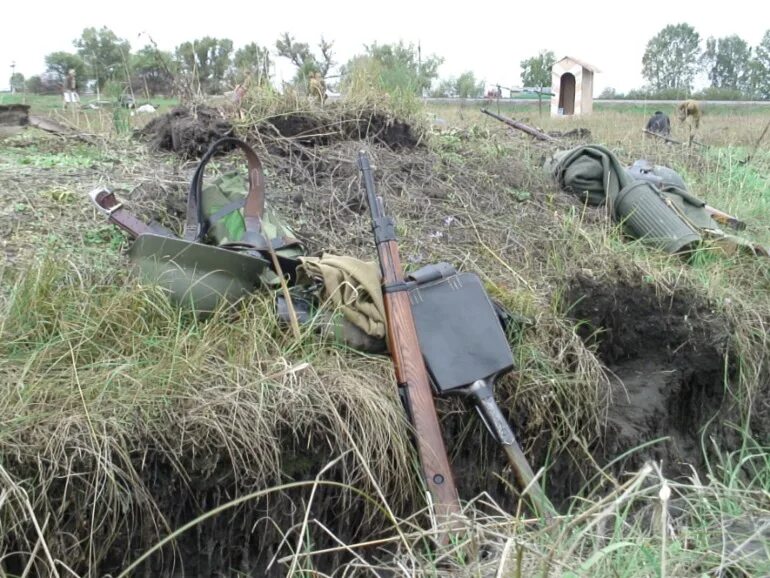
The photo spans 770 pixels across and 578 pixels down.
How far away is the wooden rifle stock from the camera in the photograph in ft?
9.74

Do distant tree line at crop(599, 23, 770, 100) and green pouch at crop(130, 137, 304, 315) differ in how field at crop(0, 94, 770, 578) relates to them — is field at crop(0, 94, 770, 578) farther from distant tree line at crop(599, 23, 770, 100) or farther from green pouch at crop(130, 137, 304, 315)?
distant tree line at crop(599, 23, 770, 100)

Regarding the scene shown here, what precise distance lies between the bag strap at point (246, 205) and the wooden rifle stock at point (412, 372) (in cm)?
63

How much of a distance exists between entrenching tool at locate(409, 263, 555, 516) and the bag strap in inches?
34.5

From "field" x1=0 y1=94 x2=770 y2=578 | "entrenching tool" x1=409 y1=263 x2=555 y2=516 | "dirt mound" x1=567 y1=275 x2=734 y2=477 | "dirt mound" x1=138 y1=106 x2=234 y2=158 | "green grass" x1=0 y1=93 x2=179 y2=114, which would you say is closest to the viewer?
"field" x1=0 y1=94 x2=770 y2=578

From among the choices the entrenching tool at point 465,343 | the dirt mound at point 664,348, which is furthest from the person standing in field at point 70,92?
the dirt mound at point 664,348

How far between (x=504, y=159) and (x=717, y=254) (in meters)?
1.79

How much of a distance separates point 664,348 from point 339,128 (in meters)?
2.72

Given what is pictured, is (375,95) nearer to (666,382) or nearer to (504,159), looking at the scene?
(504,159)

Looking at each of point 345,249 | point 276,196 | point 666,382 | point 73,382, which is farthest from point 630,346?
point 73,382

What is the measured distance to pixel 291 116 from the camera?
17.9ft

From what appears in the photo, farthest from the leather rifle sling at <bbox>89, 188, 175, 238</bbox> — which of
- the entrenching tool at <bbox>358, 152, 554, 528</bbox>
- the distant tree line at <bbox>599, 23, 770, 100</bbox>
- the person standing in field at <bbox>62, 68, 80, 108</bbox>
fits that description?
the distant tree line at <bbox>599, 23, 770, 100</bbox>

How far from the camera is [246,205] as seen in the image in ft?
13.1

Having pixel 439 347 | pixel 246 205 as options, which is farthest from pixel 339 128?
pixel 439 347

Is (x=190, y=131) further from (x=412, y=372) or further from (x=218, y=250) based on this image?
(x=412, y=372)
